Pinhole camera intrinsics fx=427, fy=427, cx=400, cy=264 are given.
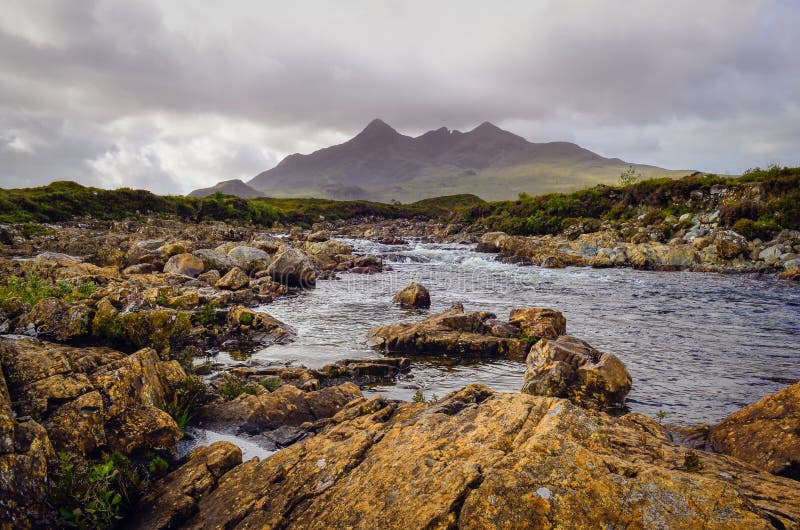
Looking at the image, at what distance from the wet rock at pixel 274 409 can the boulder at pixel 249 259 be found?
1988 cm

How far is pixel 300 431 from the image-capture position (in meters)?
7.39

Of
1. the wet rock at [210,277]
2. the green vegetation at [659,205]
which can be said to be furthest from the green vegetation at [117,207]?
the green vegetation at [659,205]

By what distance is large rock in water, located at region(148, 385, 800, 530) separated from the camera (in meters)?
3.78

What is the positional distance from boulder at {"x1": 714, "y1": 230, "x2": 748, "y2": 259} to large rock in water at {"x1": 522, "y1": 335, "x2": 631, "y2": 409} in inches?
1176

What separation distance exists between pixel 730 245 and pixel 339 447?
3754cm

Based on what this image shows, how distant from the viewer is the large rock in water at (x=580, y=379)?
9.34m

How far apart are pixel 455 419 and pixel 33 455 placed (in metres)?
4.89

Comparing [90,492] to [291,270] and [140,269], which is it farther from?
[140,269]

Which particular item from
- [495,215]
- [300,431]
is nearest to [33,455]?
[300,431]

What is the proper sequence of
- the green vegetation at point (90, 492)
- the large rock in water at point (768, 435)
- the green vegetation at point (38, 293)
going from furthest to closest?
the green vegetation at point (38, 293), the large rock in water at point (768, 435), the green vegetation at point (90, 492)

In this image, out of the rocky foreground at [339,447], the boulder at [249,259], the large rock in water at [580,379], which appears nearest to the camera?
the rocky foreground at [339,447]

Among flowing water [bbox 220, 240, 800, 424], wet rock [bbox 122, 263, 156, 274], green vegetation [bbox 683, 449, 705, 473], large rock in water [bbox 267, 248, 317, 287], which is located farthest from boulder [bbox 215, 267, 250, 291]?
green vegetation [bbox 683, 449, 705, 473]

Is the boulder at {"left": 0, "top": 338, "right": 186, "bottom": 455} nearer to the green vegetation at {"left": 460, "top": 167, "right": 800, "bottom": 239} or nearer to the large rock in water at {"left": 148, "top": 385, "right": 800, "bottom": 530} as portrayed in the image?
the large rock in water at {"left": 148, "top": 385, "right": 800, "bottom": 530}

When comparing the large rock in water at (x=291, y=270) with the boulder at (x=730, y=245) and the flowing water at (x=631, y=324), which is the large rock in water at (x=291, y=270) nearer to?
the flowing water at (x=631, y=324)
